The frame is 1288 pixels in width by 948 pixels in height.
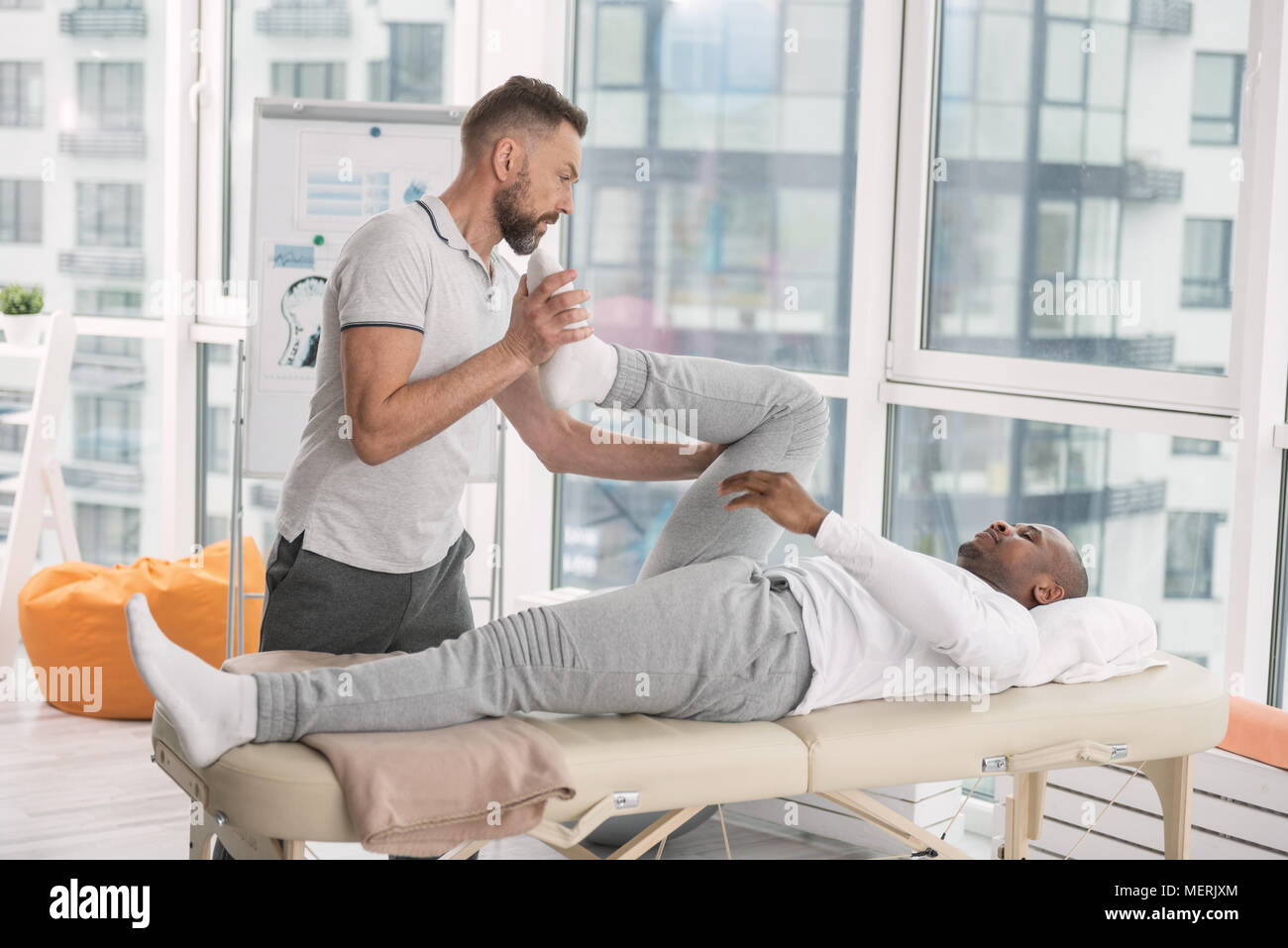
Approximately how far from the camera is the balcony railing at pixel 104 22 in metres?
3.97

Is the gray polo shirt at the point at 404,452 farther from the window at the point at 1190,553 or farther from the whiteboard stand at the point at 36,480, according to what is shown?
the whiteboard stand at the point at 36,480

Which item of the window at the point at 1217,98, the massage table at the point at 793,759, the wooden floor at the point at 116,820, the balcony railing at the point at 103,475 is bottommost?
the wooden floor at the point at 116,820

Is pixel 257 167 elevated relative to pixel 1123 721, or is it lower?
elevated

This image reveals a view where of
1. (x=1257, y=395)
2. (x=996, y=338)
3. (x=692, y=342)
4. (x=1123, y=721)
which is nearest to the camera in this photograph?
(x=1123, y=721)

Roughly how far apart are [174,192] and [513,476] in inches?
54.1

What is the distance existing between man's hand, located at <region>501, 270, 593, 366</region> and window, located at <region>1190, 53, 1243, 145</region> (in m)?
→ 1.44

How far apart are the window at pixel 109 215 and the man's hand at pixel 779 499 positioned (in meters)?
2.78

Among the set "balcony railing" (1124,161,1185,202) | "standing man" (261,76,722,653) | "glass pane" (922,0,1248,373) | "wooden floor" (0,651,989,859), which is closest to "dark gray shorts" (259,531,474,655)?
"standing man" (261,76,722,653)

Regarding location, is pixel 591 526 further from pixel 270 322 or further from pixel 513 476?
pixel 270 322

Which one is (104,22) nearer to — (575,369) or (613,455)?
(613,455)

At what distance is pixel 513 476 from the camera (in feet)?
11.9

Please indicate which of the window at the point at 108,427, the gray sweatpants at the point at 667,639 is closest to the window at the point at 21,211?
the window at the point at 108,427

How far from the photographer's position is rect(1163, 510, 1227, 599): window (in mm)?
2676
